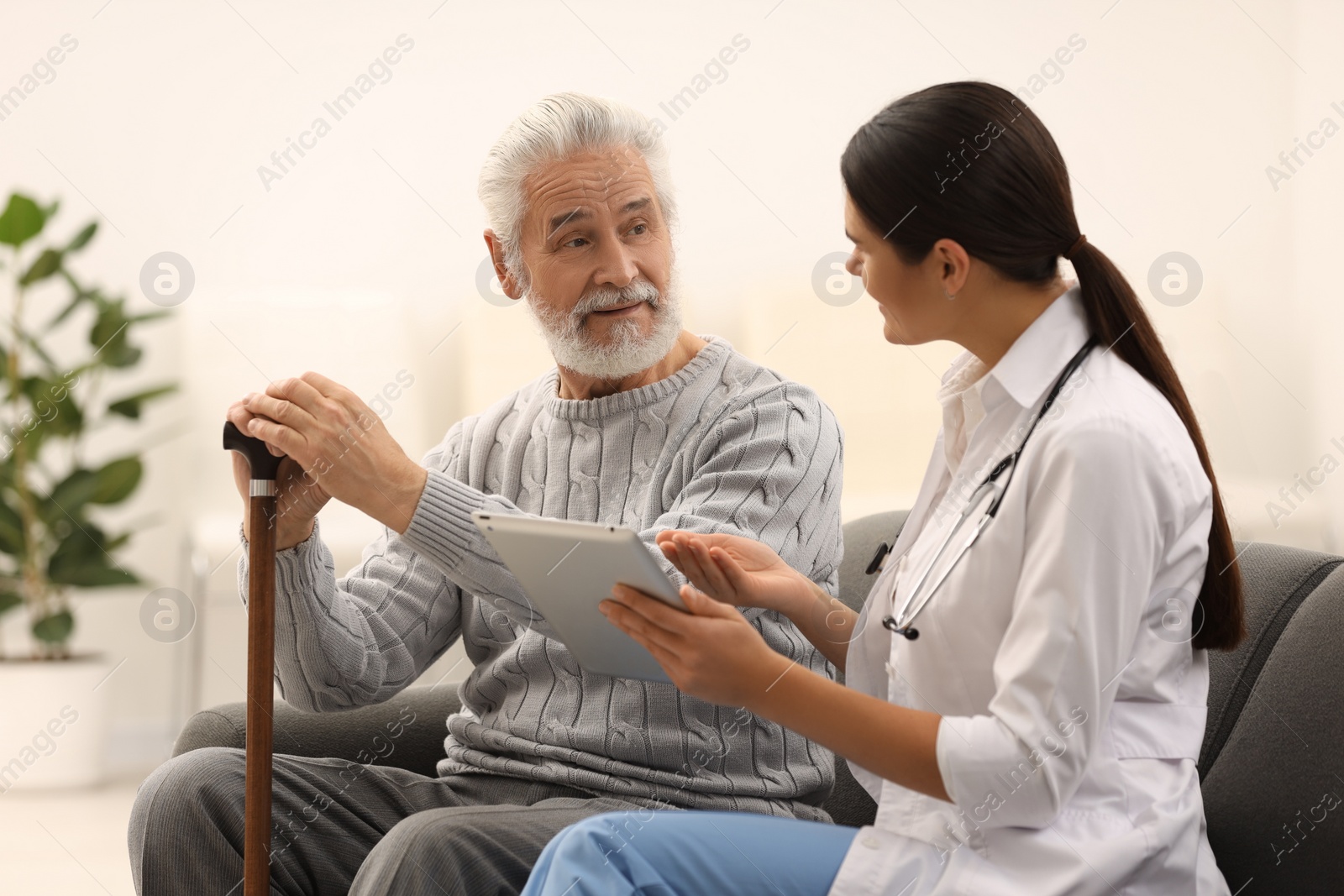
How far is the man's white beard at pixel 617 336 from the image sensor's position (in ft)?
5.11

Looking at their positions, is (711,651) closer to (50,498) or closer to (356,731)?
(356,731)

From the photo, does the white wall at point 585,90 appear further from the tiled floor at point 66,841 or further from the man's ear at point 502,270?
the man's ear at point 502,270

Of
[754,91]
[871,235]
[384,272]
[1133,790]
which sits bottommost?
[384,272]

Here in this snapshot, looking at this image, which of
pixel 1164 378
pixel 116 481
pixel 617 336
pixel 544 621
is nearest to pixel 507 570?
pixel 544 621

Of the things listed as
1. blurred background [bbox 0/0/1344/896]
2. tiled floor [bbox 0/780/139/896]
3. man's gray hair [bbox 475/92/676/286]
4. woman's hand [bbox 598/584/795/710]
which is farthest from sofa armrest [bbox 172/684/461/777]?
blurred background [bbox 0/0/1344/896]

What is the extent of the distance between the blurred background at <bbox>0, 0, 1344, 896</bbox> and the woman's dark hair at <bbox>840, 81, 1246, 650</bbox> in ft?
7.56

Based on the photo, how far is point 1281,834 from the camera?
1.22 metres

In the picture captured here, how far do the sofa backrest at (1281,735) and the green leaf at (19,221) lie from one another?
10.4ft

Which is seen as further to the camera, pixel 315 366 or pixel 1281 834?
pixel 315 366

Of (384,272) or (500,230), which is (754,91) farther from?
(500,230)

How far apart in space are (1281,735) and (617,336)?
89cm

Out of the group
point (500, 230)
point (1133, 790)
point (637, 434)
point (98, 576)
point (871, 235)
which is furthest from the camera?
point (98, 576)

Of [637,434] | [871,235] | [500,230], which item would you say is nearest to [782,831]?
[871,235]

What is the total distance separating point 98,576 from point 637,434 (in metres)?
2.39
